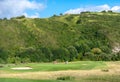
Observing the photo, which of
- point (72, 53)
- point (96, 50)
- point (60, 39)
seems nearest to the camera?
point (72, 53)

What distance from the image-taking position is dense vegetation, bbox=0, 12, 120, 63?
90.4 m

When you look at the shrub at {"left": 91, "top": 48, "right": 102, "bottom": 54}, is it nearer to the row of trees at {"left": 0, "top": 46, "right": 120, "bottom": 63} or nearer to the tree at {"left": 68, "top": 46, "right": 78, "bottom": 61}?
the row of trees at {"left": 0, "top": 46, "right": 120, "bottom": 63}

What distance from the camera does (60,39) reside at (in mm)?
112875

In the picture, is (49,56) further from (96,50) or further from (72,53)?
(96,50)

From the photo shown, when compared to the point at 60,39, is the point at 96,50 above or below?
below

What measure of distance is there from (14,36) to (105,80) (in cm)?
6839

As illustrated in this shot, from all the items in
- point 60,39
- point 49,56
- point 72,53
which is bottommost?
point 49,56

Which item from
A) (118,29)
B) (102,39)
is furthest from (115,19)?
(102,39)

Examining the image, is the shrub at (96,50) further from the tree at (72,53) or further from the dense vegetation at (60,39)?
the tree at (72,53)

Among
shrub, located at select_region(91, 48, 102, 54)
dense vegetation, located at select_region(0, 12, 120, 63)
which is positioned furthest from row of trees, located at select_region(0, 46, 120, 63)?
shrub, located at select_region(91, 48, 102, 54)

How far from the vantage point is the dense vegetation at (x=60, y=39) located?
9038cm

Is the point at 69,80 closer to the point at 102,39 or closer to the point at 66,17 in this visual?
the point at 102,39

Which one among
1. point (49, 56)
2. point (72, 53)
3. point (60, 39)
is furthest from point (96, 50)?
point (60, 39)

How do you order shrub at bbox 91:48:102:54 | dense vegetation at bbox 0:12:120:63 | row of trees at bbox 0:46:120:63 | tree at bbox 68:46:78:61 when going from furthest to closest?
shrub at bbox 91:48:102:54, tree at bbox 68:46:78:61, dense vegetation at bbox 0:12:120:63, row of trees at bbox 0:46:120:63
